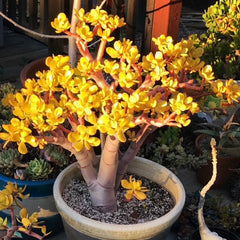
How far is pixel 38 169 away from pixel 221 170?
3.41 ft

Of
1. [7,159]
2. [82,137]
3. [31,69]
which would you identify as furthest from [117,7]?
[82,137]

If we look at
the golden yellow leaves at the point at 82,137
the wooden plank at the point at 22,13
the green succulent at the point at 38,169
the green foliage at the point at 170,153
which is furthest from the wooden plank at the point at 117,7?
the wooden plank at the point at 22,13

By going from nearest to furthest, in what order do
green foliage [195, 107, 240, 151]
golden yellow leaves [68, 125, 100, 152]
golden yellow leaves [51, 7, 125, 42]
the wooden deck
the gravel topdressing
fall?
golden yellow leaves [68, 125, 100, 152]
golden yellow leaves [51, 7, 125, 42]
the gravel topdressing
green foliage [195, 107, 240, 151]
the wooden deck

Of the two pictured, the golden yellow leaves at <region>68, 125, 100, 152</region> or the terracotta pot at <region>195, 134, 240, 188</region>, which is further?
the terracotta pot at <region>195, 134, 240, 188</region>

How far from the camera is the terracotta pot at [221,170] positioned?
2.32 metres

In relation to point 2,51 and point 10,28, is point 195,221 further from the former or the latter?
point 10,28

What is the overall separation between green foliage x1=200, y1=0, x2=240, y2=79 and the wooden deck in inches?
62.3

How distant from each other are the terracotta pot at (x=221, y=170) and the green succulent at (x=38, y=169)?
913mm

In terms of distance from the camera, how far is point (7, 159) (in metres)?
1.88

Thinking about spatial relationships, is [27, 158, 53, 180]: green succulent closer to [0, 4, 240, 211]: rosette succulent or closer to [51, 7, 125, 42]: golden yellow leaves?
[0, 4, 240, 211]: rosette succulent

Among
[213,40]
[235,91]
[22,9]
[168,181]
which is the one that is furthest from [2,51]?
[235,91]

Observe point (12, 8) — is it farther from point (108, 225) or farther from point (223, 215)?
point (108, 225)

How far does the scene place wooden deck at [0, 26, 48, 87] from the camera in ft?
12.6

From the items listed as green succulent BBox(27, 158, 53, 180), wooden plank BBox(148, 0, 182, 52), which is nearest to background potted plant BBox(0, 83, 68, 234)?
green succulent BBox(27, 158, 53, 180)
